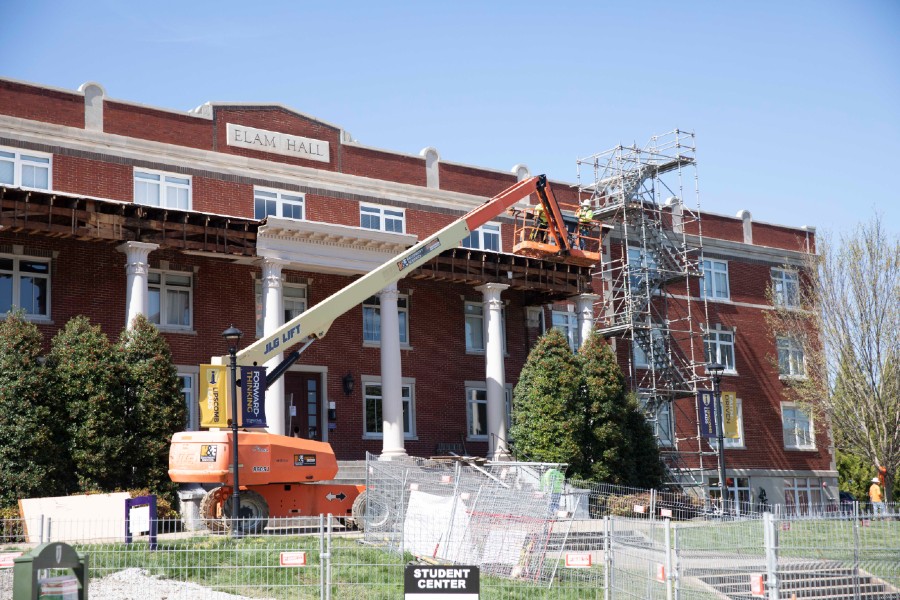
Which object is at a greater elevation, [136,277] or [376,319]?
[136,277]

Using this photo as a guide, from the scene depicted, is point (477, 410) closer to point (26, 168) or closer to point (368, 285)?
point (368, 285)

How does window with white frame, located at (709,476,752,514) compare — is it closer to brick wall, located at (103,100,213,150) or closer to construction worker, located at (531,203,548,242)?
construction worker, located at (531,203,548,242)

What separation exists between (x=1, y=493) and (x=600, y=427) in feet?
59.7

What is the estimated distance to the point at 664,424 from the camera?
142 feet

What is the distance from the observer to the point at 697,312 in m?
45.7

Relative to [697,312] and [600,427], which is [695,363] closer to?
[697,312]

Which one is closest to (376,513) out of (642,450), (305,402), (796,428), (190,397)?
(190,397)

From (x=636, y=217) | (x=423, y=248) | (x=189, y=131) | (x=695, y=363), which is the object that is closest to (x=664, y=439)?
(x=695, y=363)

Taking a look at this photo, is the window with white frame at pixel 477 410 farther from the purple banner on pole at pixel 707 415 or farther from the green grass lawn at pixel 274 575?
the green grass lawn at pixel 274 575

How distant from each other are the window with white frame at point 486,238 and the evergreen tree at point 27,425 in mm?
17286

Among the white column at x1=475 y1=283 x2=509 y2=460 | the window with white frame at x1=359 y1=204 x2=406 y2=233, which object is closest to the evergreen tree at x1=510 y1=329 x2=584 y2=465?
the white column at x1=475 y1=283 x2=509 y2=460

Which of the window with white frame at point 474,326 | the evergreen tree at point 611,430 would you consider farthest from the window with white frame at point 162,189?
the evergreen tree at point 611,430

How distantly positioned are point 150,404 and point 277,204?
9715 mm

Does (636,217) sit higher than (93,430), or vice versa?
(636,217)
